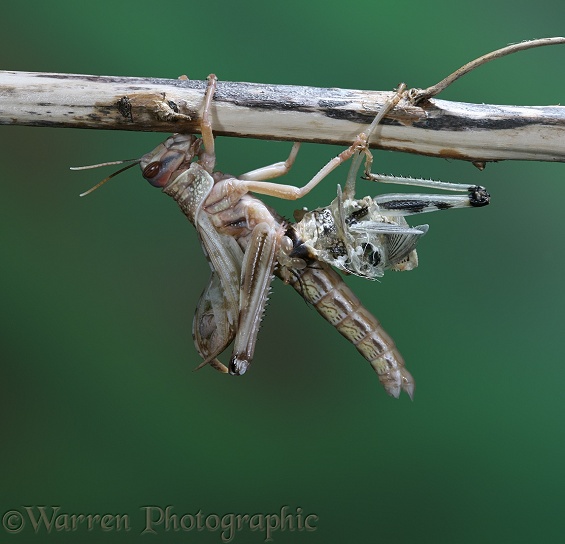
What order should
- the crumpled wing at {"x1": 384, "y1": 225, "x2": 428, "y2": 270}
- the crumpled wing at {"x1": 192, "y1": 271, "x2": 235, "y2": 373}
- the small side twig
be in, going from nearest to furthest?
the small side twig
the crumpled wing at {"x1": 384, "y1": 225, "x2": 428, "y2": 270}
the crumpled wing at {"x1": 192, "y1": 271, "x2": 235, "y2": 373}

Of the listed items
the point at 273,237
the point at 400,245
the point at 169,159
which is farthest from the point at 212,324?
the point at 400,245

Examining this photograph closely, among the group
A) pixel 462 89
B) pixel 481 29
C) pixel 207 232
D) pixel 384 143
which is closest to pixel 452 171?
pixel 462 89

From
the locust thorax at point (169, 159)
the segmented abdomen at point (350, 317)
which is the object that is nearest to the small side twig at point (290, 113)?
the locust thorax at point (169, 159)

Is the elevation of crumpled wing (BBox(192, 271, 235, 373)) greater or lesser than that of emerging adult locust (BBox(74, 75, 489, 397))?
lesser

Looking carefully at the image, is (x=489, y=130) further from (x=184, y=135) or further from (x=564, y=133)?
(x=184, y=135)

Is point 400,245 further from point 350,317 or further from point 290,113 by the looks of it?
point 290,113

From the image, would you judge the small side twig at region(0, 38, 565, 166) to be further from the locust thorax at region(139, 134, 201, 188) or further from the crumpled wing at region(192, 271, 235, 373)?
the crumpled wing at region(192, 271, 235, 373)

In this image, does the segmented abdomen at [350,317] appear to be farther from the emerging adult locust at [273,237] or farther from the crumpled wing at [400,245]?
the crumpled wing at [400,245]

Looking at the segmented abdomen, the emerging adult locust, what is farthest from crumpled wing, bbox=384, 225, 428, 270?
the segmented abdomen
